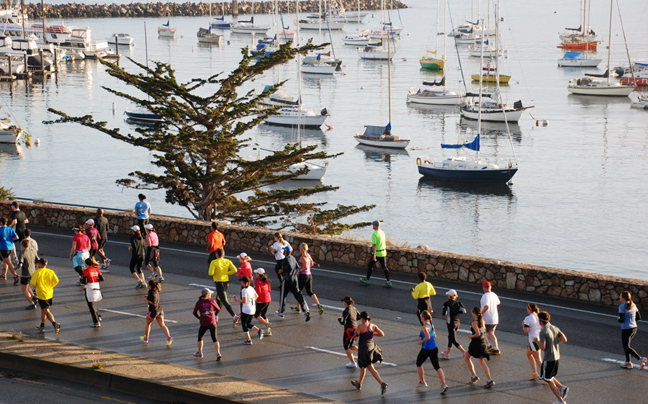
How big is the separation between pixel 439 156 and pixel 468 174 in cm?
837

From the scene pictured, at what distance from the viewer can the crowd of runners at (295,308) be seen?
43.5 ft

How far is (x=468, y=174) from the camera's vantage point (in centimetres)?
5944

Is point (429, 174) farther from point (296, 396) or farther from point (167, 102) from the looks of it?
point (296, 396)

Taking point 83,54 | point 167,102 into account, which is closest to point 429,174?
point 167,102

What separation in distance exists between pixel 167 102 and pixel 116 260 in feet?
40.0

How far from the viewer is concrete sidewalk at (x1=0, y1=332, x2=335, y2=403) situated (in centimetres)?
1288

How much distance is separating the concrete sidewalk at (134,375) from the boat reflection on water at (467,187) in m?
45.9

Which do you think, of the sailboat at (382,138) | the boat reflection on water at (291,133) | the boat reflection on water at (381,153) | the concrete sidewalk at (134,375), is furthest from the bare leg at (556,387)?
the boat reflection on water at (291,133)

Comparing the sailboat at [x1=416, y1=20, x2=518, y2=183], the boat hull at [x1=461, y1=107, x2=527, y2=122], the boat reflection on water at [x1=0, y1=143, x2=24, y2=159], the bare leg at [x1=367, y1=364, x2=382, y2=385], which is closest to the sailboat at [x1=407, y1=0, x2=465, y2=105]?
the boat hull at [x1=461, y1=107, x2=527, y2=122]

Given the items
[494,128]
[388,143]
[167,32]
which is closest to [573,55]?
[494,128]

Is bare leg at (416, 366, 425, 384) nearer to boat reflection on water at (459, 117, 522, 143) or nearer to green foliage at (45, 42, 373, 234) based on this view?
green foliage at (45, 42, 373, 234)

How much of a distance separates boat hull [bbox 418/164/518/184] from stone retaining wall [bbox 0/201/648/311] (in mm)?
39387

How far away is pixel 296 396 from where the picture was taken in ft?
42.3

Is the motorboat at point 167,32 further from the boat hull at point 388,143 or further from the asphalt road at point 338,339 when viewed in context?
the asphalt road at point 338,339
